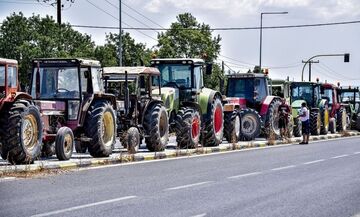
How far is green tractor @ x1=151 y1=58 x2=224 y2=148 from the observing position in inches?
932

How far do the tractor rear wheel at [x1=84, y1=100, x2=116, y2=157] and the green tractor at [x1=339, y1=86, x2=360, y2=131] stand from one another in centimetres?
2969

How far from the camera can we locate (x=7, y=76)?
16609mm

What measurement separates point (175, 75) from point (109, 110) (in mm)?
5926

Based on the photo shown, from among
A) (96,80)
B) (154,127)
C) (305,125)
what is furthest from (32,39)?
(96,80)

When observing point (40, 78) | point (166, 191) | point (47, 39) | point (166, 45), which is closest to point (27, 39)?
point (47, 39)

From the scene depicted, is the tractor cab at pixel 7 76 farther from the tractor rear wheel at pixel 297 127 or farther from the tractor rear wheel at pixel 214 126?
the tractor rear wheel at pixel 297 127

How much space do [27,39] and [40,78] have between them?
36253 mm

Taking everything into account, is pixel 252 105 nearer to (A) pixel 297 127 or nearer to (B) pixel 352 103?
(A) pixel 297 127

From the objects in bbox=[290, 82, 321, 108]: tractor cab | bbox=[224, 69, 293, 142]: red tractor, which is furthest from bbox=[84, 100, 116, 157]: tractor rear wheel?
bbox=[290, 82, 321, 108]: tractor cab

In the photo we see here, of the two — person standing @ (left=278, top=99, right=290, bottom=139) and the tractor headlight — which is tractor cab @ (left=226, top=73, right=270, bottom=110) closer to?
person standing @ (left=278, top=99, right=290, bottom=139)

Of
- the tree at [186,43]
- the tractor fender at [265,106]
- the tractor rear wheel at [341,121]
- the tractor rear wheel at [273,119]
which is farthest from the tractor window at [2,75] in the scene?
the tree at [186,43]

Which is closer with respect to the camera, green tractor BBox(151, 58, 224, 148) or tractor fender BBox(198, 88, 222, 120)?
green tractor BBox(151, 58, 224, 148)

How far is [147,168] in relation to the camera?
17219mm

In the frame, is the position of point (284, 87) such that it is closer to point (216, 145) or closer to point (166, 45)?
point (216, 145)
